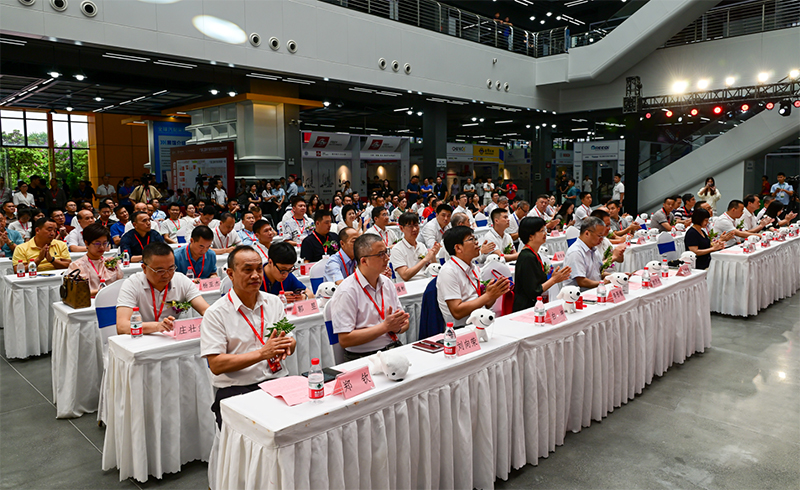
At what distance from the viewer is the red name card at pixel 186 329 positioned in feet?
10.8

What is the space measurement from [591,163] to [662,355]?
17816mm

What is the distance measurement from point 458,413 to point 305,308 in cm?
161

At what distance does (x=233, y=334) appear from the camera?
272cm

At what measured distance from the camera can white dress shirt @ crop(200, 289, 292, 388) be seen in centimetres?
267

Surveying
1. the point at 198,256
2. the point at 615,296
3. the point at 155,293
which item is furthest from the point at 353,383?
the point at 198,256

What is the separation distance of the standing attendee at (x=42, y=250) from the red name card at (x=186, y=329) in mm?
3391

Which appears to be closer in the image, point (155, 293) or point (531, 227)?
point (155, 293)

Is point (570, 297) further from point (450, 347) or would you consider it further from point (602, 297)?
point (450, 347)

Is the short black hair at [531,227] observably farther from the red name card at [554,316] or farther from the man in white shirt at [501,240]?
the man in white shirt at [501,240]

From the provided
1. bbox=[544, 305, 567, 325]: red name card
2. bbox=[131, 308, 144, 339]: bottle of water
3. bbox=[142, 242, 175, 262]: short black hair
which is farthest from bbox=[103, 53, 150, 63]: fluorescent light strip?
bbox=[544, 305, 567, 325]: red name card

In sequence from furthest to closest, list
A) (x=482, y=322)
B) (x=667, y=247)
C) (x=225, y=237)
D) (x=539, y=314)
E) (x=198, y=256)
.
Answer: (x=225, y=237)
(x=667, y=247)
(x=198, y=256)
(x=539, y=314)
(x=482, y=322)

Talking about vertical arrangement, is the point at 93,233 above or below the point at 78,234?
above

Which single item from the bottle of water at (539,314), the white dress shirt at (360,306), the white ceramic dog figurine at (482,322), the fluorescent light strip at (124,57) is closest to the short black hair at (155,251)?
the white dress shirt at (360,306)

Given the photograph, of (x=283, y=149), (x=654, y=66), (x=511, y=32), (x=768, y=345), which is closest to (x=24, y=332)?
(x=768, y=345)
